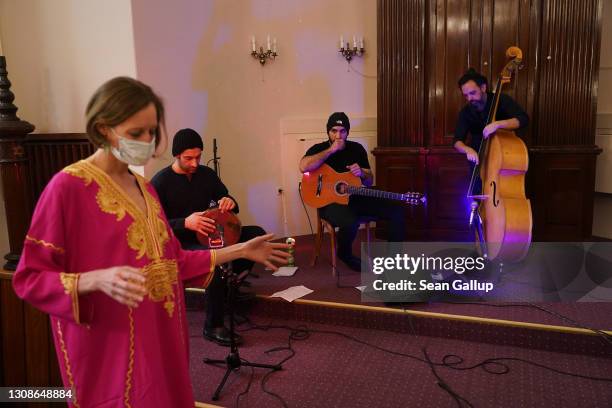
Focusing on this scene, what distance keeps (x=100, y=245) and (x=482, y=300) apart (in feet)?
8.57

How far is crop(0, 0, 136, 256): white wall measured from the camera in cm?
352

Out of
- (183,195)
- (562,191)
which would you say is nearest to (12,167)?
(183,195)

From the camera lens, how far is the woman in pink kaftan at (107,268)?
3.92 ft

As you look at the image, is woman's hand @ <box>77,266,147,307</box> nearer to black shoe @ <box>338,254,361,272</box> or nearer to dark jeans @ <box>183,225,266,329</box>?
dark jeans @ <box>183,225,266,329</box>

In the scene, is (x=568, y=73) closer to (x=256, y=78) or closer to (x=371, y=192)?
(x=371, y=192)

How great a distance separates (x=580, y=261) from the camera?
386cm

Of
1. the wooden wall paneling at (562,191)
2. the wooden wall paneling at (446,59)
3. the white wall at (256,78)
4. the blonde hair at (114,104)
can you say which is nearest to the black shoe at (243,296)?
the white wall at (256,78)

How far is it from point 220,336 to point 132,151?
2.03 meters

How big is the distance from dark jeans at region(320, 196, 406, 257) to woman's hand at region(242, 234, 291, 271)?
7.02 ft

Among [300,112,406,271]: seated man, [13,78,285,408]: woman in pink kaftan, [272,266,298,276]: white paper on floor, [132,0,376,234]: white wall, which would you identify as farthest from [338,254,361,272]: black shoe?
[13,78,285,408]: woman in pink kaftan

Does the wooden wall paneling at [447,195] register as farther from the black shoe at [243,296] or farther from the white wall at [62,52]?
the white wall at [62,52]

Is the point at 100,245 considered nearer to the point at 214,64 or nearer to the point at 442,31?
the point at 214,64

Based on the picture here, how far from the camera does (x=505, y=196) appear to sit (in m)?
3.08

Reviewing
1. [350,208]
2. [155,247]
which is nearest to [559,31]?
[350,208]
